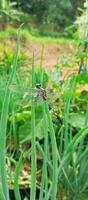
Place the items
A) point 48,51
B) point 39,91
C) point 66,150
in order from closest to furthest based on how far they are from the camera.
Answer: point 39,91 → point 66,150 → point 48,51

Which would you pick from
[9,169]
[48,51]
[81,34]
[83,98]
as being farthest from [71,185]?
[48,51]

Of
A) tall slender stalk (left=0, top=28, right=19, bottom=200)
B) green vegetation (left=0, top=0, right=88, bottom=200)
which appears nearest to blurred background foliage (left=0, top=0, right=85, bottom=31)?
green vegetation (left=0, top=0, right=88, bottom=200)

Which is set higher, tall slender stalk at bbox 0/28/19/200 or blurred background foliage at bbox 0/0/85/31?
tall slender stalk at bbox 0/28/19/200

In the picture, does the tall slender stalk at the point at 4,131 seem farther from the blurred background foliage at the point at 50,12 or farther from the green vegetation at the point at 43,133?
the blurred background foliage at the point at 50,12

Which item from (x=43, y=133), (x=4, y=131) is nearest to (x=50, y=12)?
(x=43, y=133)

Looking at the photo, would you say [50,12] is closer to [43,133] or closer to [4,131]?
[43,133]

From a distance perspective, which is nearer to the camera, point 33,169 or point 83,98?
point 33,169

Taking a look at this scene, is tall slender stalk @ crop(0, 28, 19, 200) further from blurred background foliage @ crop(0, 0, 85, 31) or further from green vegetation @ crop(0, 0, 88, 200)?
blurred background foliage @ crop(0, 0, 85, 31)

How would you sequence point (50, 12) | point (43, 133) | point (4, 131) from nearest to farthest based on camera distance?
point (4, 131)
point (43, 133)
point (50, 12)

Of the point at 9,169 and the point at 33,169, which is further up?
the point at 33,169

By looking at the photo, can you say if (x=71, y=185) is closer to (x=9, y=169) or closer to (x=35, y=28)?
(x=9, y=169)

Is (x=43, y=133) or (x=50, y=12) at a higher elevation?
(x=43, y=133)
